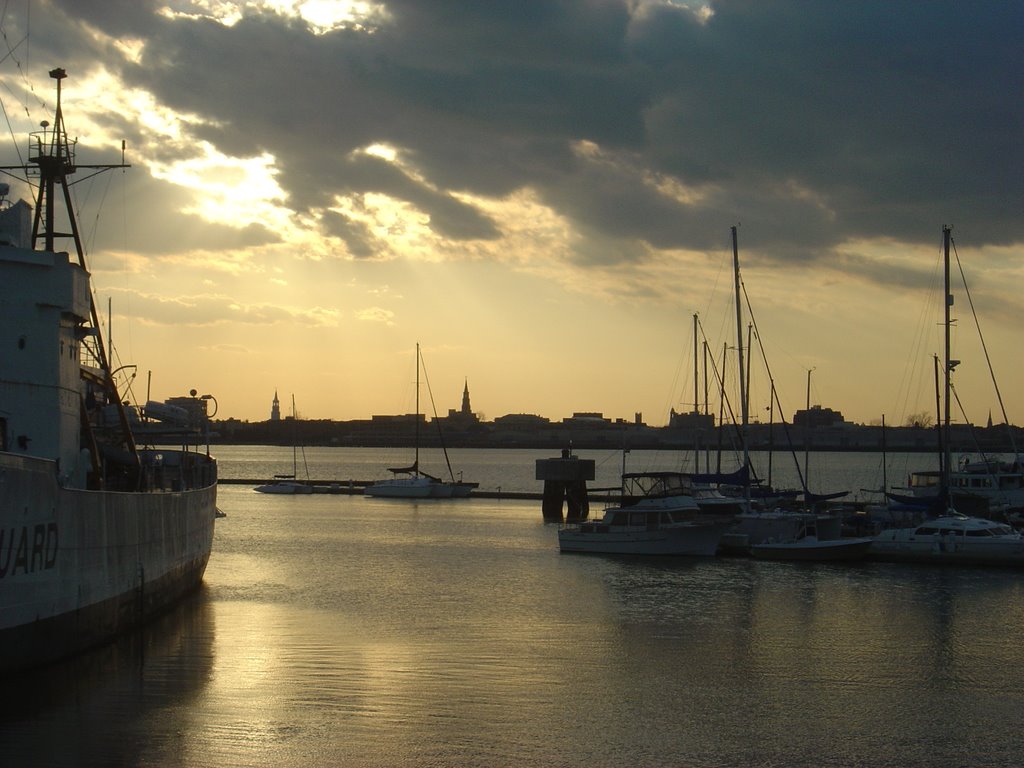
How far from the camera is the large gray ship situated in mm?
17656

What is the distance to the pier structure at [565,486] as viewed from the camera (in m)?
73.4

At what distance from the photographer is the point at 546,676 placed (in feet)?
70.9

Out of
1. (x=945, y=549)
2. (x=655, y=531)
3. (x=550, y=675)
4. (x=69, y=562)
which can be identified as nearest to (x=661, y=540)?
(x=655, y=531)

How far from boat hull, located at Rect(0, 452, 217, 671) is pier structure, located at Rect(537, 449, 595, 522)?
47.1 m

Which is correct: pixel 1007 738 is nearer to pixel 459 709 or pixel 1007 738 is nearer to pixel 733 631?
pixel 459 709

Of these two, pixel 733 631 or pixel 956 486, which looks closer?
pixel 733 631

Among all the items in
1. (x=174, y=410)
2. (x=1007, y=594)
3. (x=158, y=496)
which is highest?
(x=174, y=410)

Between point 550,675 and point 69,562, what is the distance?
29.6 feet

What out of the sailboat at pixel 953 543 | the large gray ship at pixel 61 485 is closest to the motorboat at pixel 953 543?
the sailboat at pixel 953 543

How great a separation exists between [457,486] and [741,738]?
77406 mm

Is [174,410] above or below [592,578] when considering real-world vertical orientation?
above

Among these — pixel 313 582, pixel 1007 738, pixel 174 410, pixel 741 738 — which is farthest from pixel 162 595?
pixel 1007 738

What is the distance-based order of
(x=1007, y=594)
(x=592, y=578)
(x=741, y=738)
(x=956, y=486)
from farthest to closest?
(x=956, y=486) → (x=592, y=578) → (x=1007, y=594) → (x=741, y=738)

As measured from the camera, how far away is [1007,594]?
36.4 meters
